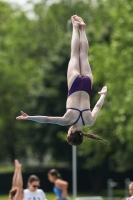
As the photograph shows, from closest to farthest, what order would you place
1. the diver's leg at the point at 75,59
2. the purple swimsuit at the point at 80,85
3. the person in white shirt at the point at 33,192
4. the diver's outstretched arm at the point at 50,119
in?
the diver's outstretched arm at the point at 50,119
the purple swimsuit at the point at 80,85
the diver's leg at the point at 75,59
the person in white shirt at the point at 33,192

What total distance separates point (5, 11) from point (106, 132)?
2026 cm

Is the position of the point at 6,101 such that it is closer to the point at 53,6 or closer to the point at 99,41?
the point at 99,41

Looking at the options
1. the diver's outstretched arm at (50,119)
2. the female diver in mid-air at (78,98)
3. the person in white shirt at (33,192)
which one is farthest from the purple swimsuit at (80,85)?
the person in white shirt at (33,192)

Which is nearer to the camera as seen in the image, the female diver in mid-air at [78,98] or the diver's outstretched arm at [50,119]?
the diver's outstretched arm at [50,119]

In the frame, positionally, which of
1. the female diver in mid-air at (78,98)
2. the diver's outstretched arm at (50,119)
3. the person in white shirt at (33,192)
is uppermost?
the female diver in mid-air at (78,98)

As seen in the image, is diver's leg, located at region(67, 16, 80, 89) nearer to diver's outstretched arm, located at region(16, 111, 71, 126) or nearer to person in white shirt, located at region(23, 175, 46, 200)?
diver's outstretched arm, located at region(16, 111, 71, 126)

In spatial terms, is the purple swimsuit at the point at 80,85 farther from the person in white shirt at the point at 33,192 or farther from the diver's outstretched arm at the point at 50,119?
the person in white shirt at the point at 33,192

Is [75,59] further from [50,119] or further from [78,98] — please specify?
[50,119]

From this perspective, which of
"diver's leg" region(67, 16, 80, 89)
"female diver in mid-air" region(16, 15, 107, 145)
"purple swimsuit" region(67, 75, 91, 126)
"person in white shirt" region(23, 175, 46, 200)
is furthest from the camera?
"person in white shirt" region(23, 175, 46, 200)

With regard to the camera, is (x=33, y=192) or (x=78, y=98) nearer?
(x=78, y=98)

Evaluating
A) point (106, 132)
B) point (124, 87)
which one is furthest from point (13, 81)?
point (124, 87)

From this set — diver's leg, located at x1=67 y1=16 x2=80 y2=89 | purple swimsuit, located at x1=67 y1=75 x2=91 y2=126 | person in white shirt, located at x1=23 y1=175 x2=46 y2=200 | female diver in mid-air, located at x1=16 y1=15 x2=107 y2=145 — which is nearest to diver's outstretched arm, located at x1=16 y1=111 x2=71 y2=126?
female diver in mid-air, located at x1=16 y1=15 x2=107 y2=145

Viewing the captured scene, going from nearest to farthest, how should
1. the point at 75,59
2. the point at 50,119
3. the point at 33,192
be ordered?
the point at 50,119 < the point at 75,59 < the point at 33,192

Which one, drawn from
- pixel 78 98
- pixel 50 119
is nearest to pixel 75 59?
pixel 78 98
